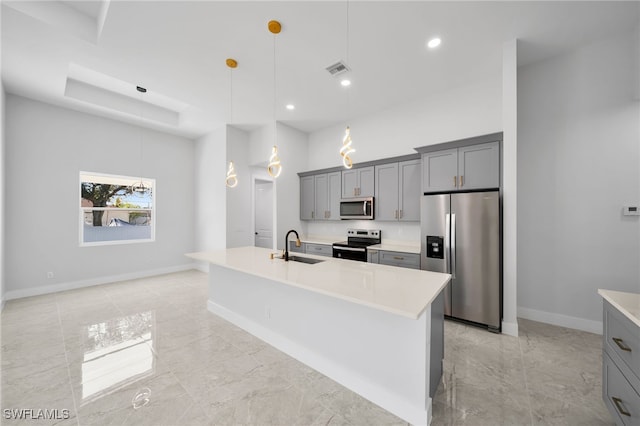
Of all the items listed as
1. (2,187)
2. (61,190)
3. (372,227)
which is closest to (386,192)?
(372,227)

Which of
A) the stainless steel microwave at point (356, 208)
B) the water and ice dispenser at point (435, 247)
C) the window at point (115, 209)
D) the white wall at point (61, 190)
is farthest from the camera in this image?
the window at point (115, 209)

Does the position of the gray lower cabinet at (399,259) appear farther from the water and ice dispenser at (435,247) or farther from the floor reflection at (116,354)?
the floor reflection at (116,354)

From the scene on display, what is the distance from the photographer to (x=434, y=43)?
2.81 meters

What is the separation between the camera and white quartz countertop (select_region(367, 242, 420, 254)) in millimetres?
3766

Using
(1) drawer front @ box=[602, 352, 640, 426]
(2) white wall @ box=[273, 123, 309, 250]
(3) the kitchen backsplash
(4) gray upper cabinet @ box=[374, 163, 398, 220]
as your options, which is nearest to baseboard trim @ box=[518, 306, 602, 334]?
(3) the kitchen backsplash

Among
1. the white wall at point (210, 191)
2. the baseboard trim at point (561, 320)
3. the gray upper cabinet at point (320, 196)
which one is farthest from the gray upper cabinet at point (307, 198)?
the baseboard trim at point (561, 320)

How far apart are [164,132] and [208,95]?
98.2 inches

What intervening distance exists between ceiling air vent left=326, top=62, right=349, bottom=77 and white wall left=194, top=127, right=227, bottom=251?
3.12 metres

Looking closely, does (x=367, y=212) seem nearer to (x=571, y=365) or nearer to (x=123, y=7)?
(x=571, y=365)

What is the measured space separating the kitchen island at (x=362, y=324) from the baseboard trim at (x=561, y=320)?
2.12 meters

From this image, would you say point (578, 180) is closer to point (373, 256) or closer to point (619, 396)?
point (619, 396)

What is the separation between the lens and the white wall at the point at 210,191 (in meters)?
5.46

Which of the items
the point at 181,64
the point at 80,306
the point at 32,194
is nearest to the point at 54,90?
the point at 32,194

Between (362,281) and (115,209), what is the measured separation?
5726 mm
